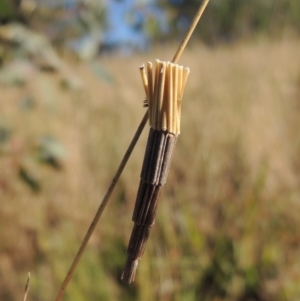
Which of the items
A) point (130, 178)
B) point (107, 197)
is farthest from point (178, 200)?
point (107, 197)

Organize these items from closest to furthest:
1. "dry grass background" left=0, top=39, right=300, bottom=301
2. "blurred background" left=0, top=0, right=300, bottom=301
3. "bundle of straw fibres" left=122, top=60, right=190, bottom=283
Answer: "bundle of straw fibres" left=122, top=60, right=190, bottom=283 < "blurred background" left=0, top=0, right=300, bottom=301 < "dry grass background" left=0, top=39, right=300, bottom=301

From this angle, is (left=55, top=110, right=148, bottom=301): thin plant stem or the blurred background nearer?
(left=55, top=110, right=148, bottom=301): thin plant stem

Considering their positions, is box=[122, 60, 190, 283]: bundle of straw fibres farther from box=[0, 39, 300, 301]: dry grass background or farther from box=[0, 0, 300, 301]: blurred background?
box=[0, 39, 300, 301]: dry grass background

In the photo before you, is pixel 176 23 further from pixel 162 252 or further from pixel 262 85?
pixel 262 85

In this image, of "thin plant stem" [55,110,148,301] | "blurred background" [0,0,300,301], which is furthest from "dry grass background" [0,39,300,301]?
"thin plant stem" [55,110,148,301]

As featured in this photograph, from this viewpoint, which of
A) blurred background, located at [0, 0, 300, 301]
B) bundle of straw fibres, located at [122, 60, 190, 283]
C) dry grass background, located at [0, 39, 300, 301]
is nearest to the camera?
bundle of straw fibres, located at [122, 60, 190, 283]

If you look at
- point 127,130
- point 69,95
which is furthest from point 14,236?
point 69,95

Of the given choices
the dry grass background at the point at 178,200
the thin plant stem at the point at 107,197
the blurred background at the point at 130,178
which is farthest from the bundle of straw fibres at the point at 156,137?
the dry grass background at the point at 178,200
